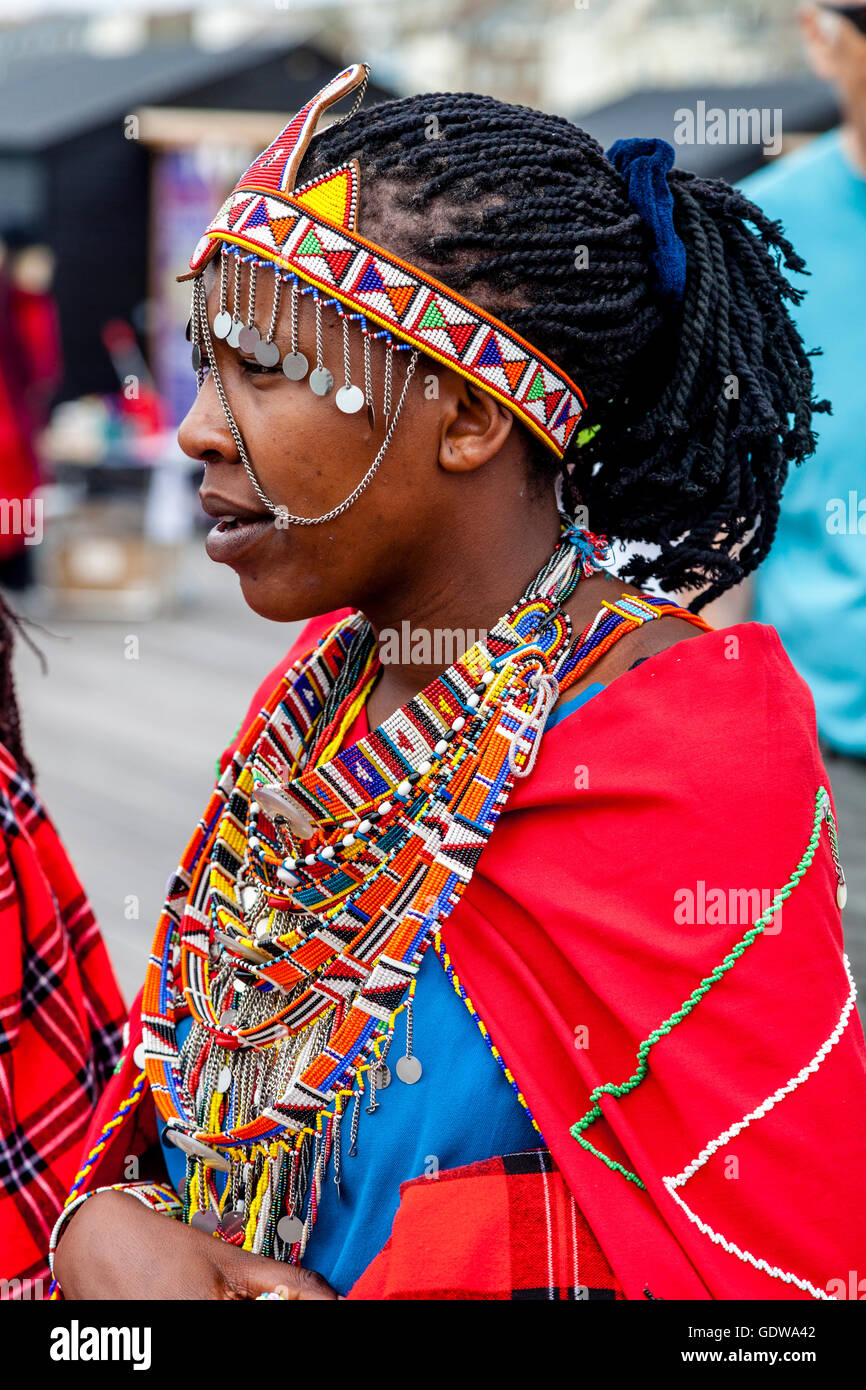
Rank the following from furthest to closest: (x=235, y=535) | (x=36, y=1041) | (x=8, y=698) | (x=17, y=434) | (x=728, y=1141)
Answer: (x=17, y=434) → (x=8, y=698) → (x=36, y=1041) → (x=235, y=535) → (x=728, y=1141)

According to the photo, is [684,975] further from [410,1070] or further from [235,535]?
[235,535]

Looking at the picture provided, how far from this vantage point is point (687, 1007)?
4.47ft

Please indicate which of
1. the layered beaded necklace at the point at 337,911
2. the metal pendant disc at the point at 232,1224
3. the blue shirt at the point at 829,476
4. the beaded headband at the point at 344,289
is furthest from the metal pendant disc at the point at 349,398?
the blue shirt at the point at 829,476

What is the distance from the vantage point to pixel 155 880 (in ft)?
16.7

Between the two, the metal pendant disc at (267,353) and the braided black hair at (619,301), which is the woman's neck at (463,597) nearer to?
the braided black hair at (619,301)

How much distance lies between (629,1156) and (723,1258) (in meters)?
0.12

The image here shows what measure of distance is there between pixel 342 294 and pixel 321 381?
0.09 metres

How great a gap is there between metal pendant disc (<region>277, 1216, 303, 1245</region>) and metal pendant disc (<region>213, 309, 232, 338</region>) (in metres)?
0.93

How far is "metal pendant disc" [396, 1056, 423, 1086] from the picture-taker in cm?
148

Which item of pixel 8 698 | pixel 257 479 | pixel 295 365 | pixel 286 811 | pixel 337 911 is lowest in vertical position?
pixel 337 911

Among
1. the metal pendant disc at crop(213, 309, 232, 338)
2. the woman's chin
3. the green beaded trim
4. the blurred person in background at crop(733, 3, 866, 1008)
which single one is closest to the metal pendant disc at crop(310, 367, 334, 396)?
the metal pendant disc at crop(213, 309, 232, 338)

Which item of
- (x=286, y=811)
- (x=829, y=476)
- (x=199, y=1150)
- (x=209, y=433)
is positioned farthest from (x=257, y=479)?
(x=829, y=476)

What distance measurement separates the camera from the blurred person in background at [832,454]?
2639 millimetres
